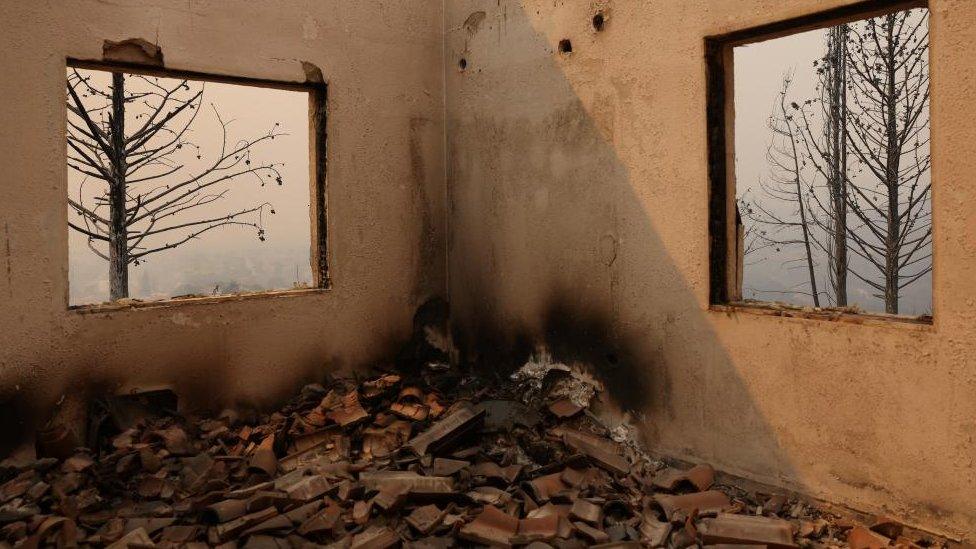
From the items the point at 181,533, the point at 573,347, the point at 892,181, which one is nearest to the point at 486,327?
the point at 573,347

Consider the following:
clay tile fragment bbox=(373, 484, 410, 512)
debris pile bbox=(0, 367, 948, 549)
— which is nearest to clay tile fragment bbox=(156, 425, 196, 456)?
debris pile bbox=(0, 367, 948, 549)

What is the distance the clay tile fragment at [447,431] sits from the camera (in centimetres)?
374

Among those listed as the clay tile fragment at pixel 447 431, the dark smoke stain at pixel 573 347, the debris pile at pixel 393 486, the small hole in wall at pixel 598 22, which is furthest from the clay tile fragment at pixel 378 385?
the small hole in wall at pixel 598 22

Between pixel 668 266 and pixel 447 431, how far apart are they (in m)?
1.57

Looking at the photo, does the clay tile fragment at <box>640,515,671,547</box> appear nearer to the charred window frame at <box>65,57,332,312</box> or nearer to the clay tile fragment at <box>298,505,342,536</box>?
the clay tile fragment at <box>298,505,342,536</box>

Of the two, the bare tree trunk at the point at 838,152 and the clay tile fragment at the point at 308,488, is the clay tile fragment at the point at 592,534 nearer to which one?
the clay tile fragment at the point at 308,488

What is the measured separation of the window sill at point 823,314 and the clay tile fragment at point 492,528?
148 centimetres

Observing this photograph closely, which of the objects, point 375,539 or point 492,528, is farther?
point 492,528

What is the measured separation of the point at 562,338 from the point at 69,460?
110 inches

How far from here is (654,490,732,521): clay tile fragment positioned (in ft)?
10.2

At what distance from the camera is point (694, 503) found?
10.4 feet

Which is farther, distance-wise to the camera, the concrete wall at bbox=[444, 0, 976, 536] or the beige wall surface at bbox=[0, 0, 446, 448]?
the beige wall surface at bbox=[0, 0, 446, 448]

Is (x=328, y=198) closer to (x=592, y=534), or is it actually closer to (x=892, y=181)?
(x=592, y=534)

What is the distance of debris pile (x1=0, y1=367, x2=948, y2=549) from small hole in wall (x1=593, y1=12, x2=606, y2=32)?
2094 millimetres
